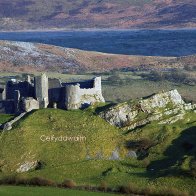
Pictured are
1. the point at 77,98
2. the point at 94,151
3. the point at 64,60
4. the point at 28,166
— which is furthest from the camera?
the point at 64,60

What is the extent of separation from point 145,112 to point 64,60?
81165mm

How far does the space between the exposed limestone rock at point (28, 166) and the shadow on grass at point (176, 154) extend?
4.88 m

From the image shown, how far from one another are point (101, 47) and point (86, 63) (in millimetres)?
46238

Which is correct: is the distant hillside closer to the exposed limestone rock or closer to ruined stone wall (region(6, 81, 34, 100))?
ruined stone wall (region(6, 81, 34, 100))

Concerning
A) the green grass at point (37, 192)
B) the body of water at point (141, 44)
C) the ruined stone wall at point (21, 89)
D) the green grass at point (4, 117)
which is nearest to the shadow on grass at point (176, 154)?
the green grass at point (37, 192)

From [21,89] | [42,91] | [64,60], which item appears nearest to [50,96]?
[42,91]

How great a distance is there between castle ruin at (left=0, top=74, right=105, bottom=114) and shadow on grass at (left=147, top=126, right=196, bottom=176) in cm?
606

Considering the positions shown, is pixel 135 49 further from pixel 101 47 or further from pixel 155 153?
pixel 155 153

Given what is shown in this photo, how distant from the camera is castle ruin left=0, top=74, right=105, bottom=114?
3684 cm

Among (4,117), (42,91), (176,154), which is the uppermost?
(42,91)

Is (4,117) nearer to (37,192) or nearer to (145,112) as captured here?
(145,112)

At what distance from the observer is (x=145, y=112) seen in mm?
35281

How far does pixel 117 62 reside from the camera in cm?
11669

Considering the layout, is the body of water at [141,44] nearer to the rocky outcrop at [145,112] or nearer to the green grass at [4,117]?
the green grass at [4,117]
